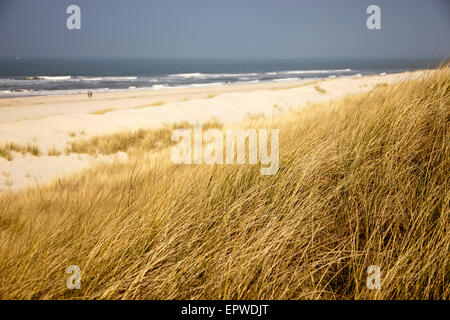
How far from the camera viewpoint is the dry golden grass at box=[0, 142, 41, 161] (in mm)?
6102

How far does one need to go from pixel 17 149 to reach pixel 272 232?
276 inches

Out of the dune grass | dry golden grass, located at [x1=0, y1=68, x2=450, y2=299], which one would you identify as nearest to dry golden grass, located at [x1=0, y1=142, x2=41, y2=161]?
the dune grass

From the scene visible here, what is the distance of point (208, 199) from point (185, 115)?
9580 millimetres

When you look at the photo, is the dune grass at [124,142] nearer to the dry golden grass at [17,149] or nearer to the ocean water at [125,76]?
the dry golden grass at [17,149]

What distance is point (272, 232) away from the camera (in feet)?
5.48

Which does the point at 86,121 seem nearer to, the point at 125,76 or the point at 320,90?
the point at 320,90

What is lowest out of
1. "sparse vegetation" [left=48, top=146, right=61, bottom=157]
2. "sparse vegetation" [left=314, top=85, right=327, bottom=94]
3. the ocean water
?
"sparse vegetation" [left=48, top=146, right=61, bottom=157]

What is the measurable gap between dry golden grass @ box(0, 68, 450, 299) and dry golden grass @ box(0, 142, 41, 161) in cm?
460

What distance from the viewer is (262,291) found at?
54.5 inches

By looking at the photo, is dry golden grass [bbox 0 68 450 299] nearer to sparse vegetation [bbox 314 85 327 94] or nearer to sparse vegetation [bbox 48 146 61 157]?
sparse vegetation [bbox 48 146 61 157]

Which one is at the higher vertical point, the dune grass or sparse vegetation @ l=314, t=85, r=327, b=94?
sparse vegetation @ l=314, t=85, r=327, b=94

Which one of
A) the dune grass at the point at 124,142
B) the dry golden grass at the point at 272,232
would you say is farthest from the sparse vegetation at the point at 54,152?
the dry golden grass at the point at 272,232

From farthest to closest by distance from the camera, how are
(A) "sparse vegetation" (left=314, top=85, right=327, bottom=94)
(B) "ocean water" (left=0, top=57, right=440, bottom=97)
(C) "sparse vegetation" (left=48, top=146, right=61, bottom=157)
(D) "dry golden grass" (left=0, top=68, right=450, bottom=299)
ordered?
(B) "ocean water" (left=0, top=57, right=440, bottom=97) < (A) "sparse vegetation" (left=314, top=85, right=327, bottom=94) < (C) "sparse vegetation" (left=48, top=146, right=61, bottom=157) < (D) "dry golden grass" (left=0, top=68, right=450, bottom=299)

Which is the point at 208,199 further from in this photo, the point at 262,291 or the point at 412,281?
the point at 412,281
